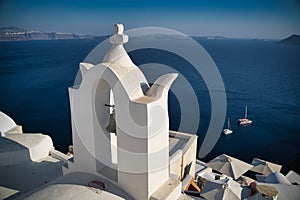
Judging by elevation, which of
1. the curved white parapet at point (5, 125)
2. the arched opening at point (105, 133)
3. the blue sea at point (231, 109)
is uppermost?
the arched opening at point (105, 133)

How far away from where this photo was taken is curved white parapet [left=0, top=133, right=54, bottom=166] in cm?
739

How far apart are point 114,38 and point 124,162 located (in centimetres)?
212

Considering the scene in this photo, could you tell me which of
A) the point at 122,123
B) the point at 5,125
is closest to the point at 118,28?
the point at 122,123

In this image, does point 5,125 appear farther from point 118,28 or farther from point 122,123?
point 118,28

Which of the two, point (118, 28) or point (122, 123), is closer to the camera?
point (122, 123)

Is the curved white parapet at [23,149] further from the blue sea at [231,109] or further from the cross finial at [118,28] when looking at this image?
the blue sea at [231,109]

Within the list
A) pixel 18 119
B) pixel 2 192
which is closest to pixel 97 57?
pixel 2 192

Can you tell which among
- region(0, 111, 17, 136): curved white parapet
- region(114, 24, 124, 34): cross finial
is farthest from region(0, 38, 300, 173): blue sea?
region(114, 24, 124, 34): cross finial

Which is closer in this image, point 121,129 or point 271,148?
point 121,129

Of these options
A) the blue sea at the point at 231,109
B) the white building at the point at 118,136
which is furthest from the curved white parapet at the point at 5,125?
the blue sea at the point at 231,109

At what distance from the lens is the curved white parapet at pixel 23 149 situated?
24.2ft

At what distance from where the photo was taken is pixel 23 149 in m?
7.68

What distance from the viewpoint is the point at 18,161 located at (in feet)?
24.7

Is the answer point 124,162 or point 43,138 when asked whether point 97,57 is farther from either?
point 43,138
